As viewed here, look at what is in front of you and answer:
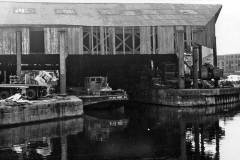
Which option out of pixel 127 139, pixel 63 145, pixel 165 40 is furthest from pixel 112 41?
pixel 63 145

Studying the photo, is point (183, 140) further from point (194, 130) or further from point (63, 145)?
point (63, 145)

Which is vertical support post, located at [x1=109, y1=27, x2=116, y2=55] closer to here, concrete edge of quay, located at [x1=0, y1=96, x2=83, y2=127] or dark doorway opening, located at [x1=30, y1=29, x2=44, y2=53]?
dark doorway opening, located at [x1=30, y1=29, x2=44, y2=53]

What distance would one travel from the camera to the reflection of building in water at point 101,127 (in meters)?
25.4

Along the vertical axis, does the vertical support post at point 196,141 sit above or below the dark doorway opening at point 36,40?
below

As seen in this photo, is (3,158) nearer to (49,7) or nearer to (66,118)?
(66,118)

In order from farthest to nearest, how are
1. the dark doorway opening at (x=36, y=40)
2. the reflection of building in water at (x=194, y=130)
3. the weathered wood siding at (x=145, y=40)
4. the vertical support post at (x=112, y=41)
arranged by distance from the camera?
1. the dark doorway opening at (x=36, y=40)
2. the weathered wood siding at (x=145, y=40)
3. the vertical support post at (x=112, y=41)
4. the reflection of building in water at (x=194, y=130)

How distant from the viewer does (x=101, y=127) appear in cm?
3003

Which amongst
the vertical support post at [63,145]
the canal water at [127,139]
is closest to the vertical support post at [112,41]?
the canal water at [127,139]

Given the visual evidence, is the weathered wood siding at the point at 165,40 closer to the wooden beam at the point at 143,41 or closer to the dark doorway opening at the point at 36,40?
the wooden beam at the point at 143,41

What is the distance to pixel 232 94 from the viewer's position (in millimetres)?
49594

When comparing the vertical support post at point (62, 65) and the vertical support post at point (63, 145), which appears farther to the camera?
the vertical support post at point (62, 65)

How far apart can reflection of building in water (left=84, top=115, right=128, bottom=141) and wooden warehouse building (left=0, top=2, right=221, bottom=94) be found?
11783mm

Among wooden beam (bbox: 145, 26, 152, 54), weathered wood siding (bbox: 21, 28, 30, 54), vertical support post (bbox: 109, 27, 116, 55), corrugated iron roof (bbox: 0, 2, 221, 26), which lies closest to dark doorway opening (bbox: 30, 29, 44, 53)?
corrugated iron roof (bbox: 0, 2, 221, 26)

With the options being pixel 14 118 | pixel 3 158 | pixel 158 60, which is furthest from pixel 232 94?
pixel 3 158
